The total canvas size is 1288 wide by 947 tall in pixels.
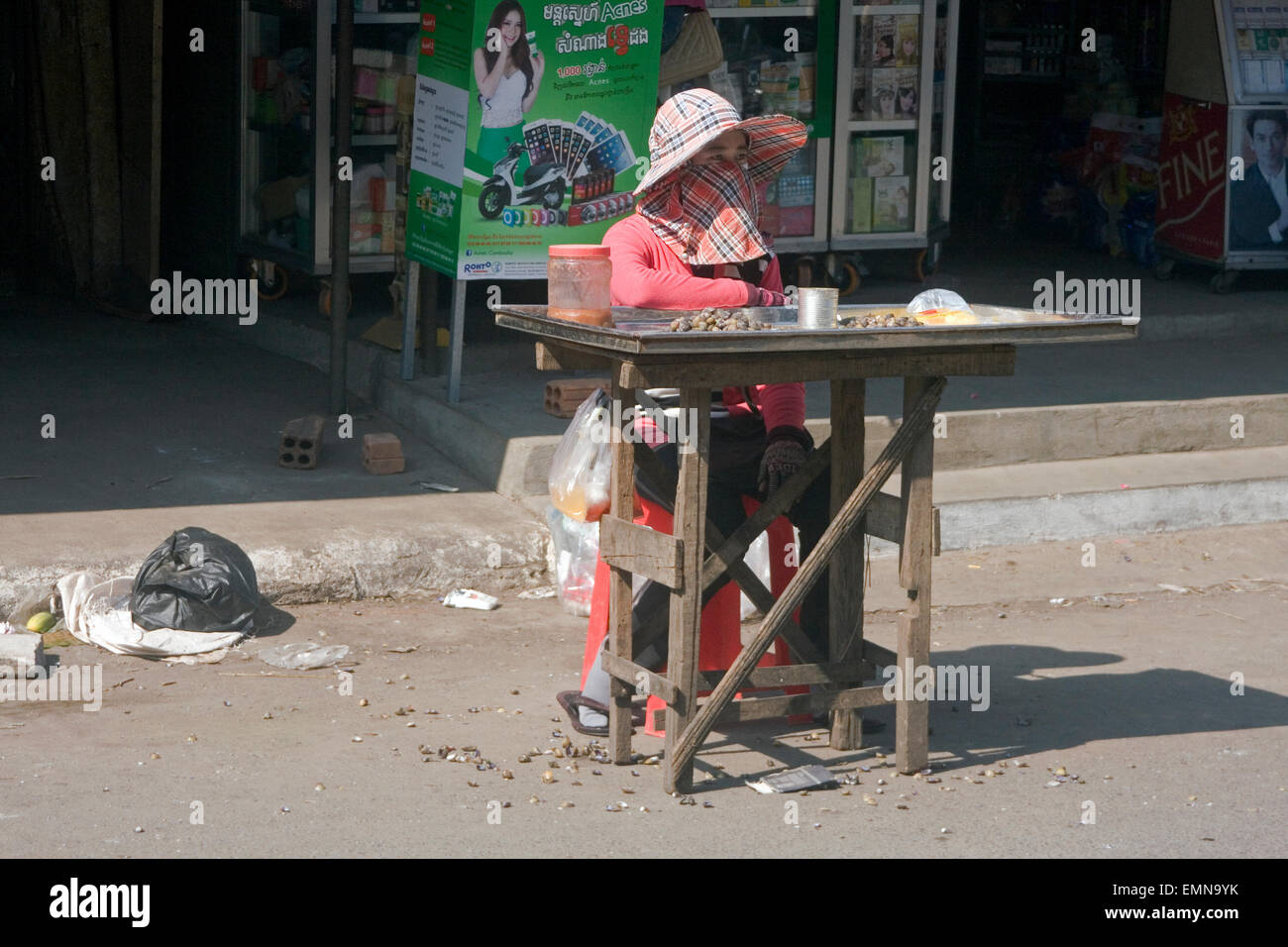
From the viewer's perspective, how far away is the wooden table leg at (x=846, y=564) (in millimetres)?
4656

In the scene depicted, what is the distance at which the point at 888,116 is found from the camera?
9.88m

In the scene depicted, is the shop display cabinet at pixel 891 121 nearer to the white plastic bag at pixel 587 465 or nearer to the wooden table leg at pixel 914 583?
the white plastic bag at pixel 587 465

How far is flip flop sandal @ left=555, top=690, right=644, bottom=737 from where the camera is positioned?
4.95m

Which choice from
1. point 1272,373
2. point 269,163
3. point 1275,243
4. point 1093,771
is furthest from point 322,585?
point 1275,243

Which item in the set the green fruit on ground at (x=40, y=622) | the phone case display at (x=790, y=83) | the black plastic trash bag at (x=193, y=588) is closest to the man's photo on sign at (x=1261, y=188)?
the phone case display at (x=790, y=83)

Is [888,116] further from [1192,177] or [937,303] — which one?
[937,303]

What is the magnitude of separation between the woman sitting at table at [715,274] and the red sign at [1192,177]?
6253 millimetres

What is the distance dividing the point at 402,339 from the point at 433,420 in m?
0.70

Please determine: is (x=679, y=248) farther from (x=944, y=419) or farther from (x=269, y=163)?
(x=269, y=163)

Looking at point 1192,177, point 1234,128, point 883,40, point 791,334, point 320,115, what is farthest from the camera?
point 1192,177

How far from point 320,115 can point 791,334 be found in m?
5.22

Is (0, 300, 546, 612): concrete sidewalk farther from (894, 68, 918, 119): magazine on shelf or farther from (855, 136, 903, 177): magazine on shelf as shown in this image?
(894, 68, 918, 119): magazine on shelf

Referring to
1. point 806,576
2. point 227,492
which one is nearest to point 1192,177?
point 227,492

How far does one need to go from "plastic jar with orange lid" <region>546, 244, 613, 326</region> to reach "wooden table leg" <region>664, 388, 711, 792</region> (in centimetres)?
34
